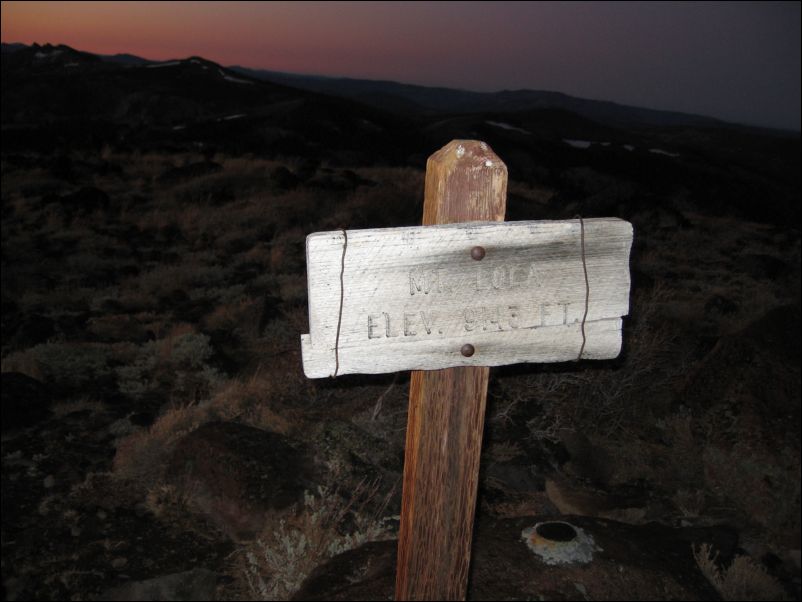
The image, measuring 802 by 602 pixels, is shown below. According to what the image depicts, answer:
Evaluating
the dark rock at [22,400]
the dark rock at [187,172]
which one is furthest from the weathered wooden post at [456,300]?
the dark rock at [187,172]

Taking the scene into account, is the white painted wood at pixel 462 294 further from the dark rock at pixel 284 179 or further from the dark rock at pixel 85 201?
the dark rock at pixel 284 179

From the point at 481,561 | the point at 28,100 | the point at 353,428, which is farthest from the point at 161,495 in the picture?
the point at 28,100

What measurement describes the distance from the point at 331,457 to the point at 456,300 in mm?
2937

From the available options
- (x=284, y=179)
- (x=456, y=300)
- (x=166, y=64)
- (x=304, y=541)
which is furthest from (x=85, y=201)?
(x=166, y=64)

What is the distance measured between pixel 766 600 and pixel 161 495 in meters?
3.69

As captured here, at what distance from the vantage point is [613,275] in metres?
1.59

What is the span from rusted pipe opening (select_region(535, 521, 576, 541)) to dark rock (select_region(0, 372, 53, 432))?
4.48 meters

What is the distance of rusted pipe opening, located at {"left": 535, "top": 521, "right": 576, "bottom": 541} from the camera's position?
279 centimetres

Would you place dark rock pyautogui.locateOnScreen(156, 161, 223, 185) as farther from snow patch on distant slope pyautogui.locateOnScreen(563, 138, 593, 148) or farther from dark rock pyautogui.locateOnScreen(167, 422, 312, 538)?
snow patch on distant slope pyautogui.locateOnScreen(563, 138, 593, 148)

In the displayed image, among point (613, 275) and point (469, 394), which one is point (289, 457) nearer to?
point (469, 394)

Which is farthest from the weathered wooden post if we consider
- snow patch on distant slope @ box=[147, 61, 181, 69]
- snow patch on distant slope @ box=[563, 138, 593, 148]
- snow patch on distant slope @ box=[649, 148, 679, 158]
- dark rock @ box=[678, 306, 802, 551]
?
snow patch on distant slope @ box=[147, 61, 181, 69]

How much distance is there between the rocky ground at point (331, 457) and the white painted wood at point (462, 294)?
1.48 meters

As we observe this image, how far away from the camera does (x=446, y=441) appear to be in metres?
1.71

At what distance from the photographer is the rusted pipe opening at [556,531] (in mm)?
2787
